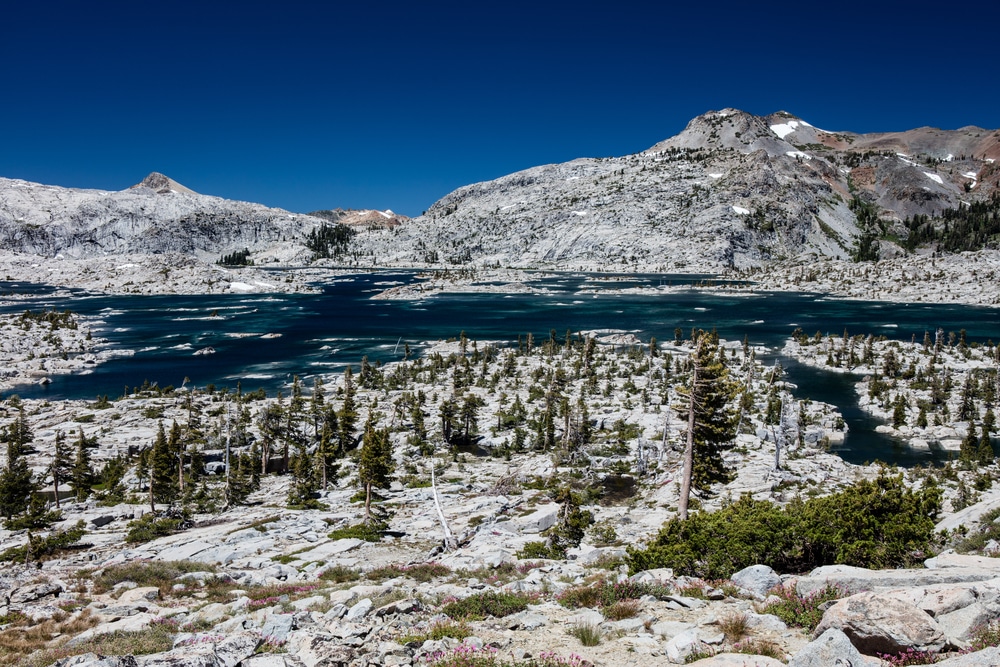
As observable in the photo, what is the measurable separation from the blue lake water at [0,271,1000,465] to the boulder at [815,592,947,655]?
132ft

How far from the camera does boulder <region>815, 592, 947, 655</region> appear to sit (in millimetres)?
8234

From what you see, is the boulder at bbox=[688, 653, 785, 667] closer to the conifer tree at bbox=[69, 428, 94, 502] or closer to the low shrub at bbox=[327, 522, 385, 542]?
the low shrub at bbox=[327, 522, 385, 542]

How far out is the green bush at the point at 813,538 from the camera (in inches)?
559

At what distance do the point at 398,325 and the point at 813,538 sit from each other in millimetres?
104777

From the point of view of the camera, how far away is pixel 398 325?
11494 centimetres

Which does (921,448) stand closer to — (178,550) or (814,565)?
(814,565)

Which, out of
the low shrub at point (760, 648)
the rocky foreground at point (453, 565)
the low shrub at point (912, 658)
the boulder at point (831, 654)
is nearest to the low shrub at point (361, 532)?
the rocky foreground at point (453, 565)

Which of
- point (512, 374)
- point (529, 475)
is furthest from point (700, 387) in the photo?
point (512, 374)

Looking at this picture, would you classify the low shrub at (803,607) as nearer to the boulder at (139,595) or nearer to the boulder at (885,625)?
the boulder at (885,625)

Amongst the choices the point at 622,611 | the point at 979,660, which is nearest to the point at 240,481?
the point at 622,611

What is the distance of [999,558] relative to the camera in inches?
500

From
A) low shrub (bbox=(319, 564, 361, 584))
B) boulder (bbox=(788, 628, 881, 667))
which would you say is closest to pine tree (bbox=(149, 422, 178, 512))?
low shrub (bbox=(319, 564, 361, 584))

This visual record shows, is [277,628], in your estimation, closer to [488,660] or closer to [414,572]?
[488,660]

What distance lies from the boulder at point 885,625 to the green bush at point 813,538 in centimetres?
583
